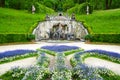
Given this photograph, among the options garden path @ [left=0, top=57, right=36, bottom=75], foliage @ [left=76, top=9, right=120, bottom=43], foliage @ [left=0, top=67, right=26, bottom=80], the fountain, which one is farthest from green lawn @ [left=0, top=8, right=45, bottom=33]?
foliage @ [left=0, top=67, right=26, bottom=80]

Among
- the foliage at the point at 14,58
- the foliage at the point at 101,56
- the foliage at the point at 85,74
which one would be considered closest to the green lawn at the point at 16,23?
the foliage at the point at 14,58

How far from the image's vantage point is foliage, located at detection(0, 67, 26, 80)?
13411mm

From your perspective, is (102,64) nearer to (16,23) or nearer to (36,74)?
(36,74)

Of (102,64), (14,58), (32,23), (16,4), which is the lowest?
(102,64)

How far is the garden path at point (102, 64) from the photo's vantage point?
1650 cm

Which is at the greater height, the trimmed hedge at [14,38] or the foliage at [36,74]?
the trimmed hedge at [14,38]

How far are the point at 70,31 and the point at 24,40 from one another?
10855 millimetres

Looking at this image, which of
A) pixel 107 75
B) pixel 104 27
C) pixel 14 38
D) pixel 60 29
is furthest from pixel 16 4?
pixel 107 75

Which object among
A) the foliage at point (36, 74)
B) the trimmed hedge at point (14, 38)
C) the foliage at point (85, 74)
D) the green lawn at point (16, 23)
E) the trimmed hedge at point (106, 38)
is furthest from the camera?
the green lawn at point (16, 23)

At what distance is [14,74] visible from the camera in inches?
538

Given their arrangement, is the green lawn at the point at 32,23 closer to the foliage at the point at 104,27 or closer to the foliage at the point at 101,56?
the foliage at the point at 104,27

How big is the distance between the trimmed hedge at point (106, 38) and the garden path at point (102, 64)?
13.0 metres

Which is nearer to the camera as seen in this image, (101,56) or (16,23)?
(101,56)

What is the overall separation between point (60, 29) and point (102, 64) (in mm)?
24830
